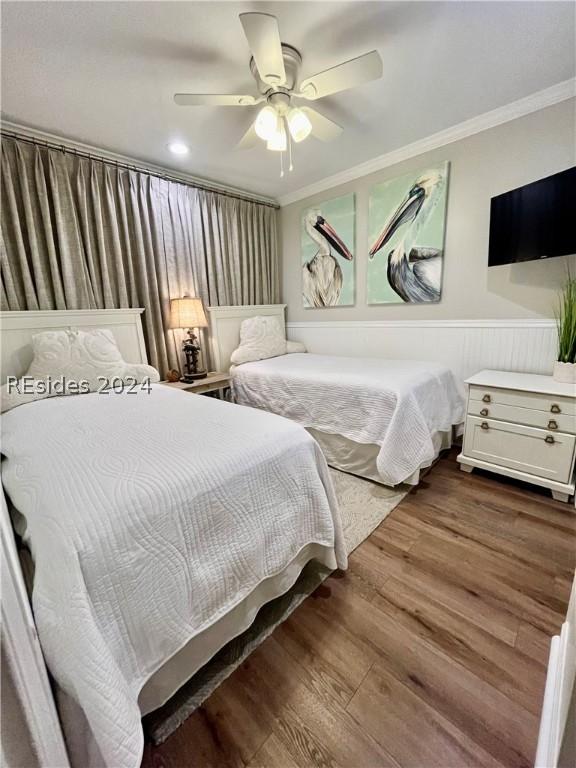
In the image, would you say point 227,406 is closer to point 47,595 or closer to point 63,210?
point 47,595

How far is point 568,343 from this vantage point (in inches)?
77.9

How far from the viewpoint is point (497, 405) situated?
6.72 ft

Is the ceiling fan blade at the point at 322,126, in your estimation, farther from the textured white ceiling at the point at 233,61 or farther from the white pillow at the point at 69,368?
the white pillow at the point at 69,368

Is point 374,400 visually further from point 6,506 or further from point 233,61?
point 233,61

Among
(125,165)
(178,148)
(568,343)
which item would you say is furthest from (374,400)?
(125,165)

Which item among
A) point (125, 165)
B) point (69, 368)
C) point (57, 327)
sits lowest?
point (69, 368)

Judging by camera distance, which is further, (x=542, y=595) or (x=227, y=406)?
(x=227, y=406)

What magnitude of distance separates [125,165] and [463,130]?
8.78 feet

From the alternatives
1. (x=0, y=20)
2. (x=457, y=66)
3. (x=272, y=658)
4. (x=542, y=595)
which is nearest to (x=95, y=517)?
(x=272, y=658)

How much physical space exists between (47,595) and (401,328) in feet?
9.74

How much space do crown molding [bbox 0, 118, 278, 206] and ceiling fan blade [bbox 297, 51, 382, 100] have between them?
1685mm

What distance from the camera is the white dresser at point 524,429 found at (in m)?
1.85

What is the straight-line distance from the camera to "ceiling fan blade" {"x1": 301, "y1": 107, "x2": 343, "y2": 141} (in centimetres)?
179

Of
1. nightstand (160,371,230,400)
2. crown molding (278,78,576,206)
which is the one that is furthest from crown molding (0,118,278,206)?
nightstand (160,371,230,400)
